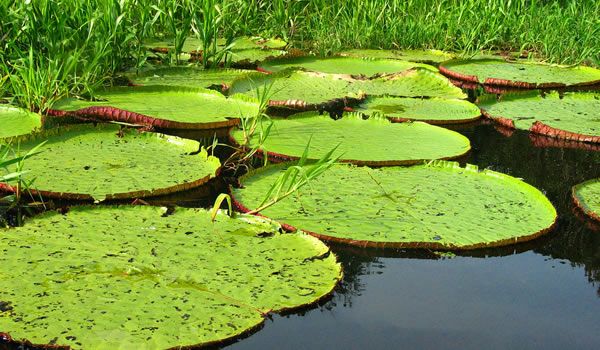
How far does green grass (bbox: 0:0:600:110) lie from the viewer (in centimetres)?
407

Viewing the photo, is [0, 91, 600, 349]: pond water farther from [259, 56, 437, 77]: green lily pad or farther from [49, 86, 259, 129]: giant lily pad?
[259, 56, 437, 77]: green lily pad

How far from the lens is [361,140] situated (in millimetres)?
3465

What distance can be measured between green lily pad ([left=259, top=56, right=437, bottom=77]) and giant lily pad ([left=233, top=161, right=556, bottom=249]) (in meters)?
1.95

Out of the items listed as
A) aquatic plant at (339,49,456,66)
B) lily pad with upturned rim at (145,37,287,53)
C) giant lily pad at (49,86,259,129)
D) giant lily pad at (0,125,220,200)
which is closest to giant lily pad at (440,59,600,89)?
aquatic plant at (339,49,456,66)

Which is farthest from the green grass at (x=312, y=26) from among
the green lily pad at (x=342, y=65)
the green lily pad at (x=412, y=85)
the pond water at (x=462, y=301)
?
Result: the pond water at (x=462, y=301)

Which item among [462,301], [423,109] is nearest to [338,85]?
[423,109]

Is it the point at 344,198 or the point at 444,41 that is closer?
the point at 344,198

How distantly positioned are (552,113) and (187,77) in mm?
1869

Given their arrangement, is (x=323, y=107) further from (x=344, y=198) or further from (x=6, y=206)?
(x=6, y=206)

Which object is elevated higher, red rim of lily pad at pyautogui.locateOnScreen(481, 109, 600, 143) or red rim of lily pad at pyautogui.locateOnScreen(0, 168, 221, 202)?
red rim of lily pad at pyautogui.locateOnScreen(481, 109, 600, 143)

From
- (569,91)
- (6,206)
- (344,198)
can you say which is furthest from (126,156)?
(569,91)

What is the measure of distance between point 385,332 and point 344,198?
32.6 inches

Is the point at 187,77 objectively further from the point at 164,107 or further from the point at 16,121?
the point at 16,121

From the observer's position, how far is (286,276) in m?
2.19
